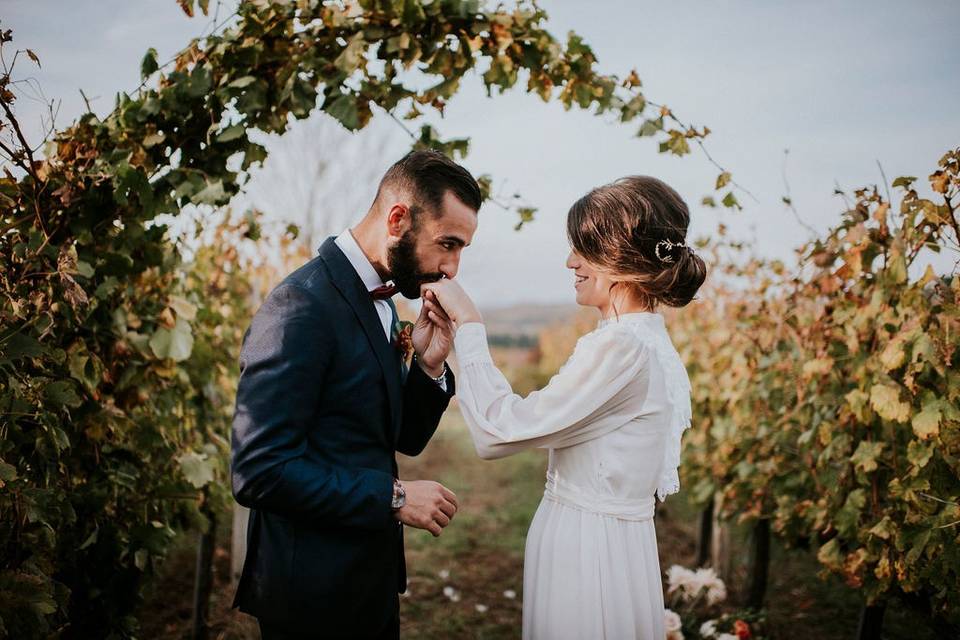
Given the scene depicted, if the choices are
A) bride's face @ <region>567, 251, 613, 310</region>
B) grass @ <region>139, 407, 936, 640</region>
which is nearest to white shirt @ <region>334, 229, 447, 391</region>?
bride's face @ <region>567, 251, 613, 310</region>

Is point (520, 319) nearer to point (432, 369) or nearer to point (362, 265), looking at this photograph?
point (432, 369)

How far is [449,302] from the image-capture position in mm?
2342

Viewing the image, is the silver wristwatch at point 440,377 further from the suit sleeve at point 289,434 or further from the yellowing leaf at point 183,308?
the yellowing leaf at point 183,308

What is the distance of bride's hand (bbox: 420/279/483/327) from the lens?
7.61 ft

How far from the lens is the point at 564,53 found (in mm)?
2457

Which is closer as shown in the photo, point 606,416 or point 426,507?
point 426,507

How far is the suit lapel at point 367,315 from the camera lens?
2.17 meters

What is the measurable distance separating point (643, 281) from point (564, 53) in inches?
36.0

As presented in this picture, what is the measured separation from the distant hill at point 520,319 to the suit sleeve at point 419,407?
15.8 metres

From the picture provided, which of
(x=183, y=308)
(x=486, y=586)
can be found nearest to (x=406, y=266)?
(x=183, y=308)

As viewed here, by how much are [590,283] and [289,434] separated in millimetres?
1220

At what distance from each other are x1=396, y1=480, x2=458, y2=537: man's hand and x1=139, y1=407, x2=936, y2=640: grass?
1.90 m

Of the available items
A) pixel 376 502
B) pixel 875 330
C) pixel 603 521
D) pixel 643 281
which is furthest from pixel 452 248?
pixel 875 330

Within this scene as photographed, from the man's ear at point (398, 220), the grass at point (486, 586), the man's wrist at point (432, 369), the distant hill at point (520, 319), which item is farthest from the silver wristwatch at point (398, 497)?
the distant hill at point (520, 319)
